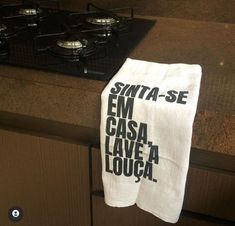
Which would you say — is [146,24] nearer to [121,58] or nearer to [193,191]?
[121,58]

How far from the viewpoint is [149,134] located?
0.70m

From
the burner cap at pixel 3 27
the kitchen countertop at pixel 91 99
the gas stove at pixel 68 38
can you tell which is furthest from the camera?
the burner cap at pixel 3 27

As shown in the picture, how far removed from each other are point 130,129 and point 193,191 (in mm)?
Answer: 192

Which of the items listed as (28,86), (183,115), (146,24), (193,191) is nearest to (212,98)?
(183,115)

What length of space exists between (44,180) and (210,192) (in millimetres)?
389

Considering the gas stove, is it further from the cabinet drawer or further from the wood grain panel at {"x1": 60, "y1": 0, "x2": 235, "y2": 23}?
the cabinet drawer

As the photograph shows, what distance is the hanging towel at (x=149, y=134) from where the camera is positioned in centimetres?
68

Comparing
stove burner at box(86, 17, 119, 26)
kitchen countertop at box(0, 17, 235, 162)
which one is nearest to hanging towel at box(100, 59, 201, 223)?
kitchen countertop at box(0, 17, 235, 162)

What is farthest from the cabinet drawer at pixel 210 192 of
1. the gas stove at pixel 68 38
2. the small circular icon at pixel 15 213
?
the small circular icon at pixel 15 213

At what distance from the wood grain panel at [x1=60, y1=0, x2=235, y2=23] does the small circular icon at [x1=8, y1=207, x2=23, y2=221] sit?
66cm

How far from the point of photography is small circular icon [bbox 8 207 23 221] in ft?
3.25

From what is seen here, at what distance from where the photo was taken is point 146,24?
43.6 inches

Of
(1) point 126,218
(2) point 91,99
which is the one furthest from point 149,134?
(1) point 126,218

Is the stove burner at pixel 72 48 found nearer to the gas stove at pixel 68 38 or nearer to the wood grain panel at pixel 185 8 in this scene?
the gas stove at pixel 68 38
